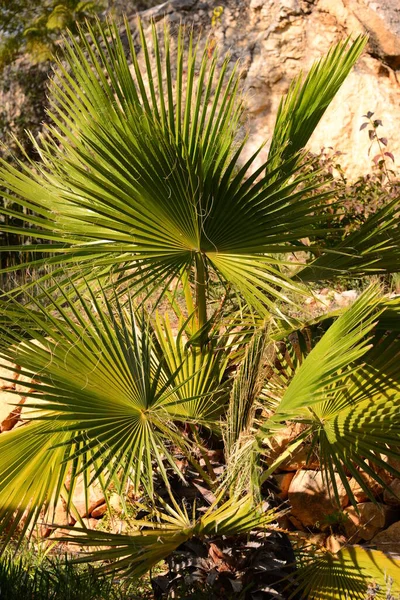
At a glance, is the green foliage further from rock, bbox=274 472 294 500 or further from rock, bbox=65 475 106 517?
rock, bbox=274 472 294 500

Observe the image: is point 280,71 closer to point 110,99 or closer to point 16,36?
point 16,36

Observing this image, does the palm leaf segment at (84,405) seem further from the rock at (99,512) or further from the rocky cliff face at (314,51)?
the rocky cliff face at (314,51)

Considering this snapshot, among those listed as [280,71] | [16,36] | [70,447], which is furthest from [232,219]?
[16,36]

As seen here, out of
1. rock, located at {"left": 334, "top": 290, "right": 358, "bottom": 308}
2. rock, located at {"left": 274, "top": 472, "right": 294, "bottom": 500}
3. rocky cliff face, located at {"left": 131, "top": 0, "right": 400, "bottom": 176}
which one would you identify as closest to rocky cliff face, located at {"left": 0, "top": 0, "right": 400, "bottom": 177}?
rocky cliff face, located at {"left": 131, "top": 0, "right": 400, "bottom": 176}

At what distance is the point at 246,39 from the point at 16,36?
3.10m

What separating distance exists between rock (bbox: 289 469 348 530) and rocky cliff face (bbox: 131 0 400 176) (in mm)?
3743

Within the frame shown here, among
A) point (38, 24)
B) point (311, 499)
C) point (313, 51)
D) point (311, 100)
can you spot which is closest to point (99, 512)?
point (311, 499)

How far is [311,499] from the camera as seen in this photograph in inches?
170

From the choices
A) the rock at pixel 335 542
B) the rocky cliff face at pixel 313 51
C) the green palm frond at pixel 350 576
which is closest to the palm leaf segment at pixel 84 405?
the green palm frond at pixel 350 576

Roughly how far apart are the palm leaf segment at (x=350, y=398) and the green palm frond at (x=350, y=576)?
29 centimetres

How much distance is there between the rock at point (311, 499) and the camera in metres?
4.27

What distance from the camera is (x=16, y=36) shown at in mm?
8961

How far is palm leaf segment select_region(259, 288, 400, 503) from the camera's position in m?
2.57

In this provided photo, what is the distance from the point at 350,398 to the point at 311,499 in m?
1.57
